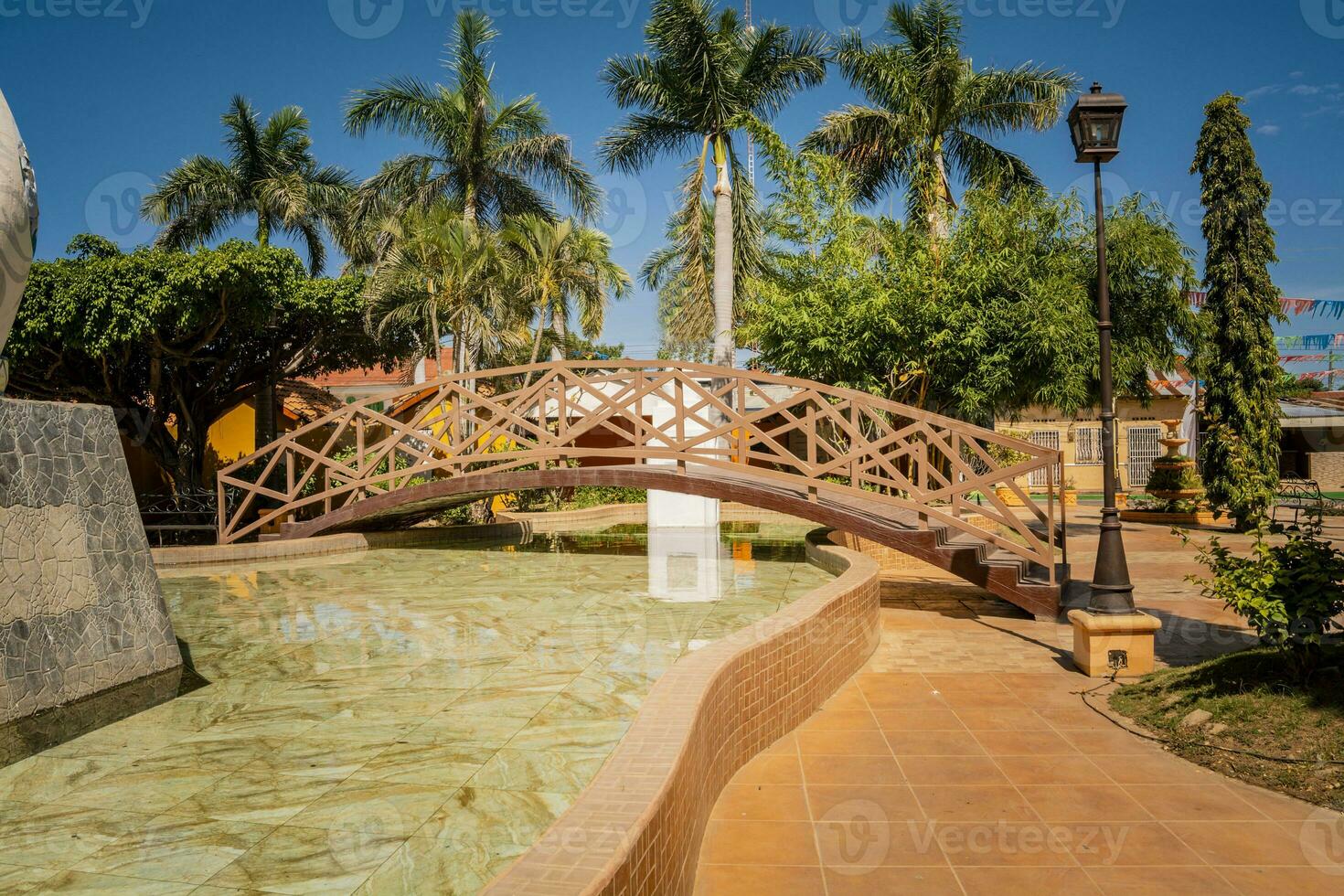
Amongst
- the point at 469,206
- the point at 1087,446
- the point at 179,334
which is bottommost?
the point at 1087,446

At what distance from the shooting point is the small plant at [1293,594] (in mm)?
4996

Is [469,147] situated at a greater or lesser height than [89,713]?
greater

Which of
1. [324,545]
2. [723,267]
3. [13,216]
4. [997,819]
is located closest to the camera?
[997,819]

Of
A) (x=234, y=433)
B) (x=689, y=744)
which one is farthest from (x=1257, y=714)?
(x=234, y=433)

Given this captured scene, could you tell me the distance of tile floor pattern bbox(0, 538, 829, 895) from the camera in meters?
2.87

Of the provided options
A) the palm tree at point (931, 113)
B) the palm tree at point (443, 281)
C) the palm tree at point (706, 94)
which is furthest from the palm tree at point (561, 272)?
the palm tree at point (931, 113)

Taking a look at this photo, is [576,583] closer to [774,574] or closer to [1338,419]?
[774,574]

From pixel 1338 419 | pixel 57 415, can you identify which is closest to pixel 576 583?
pixel 57 415

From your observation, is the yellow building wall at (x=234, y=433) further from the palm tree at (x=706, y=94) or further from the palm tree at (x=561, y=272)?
the palm tree at (x=706, y=94)

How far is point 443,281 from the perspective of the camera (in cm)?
1664

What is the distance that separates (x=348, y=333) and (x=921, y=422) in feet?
44.3

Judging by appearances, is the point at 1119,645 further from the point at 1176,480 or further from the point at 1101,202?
the point at 1176,480

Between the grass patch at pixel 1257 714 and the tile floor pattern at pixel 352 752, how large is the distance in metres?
2.91

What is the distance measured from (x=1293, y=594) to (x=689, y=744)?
13.0ft
